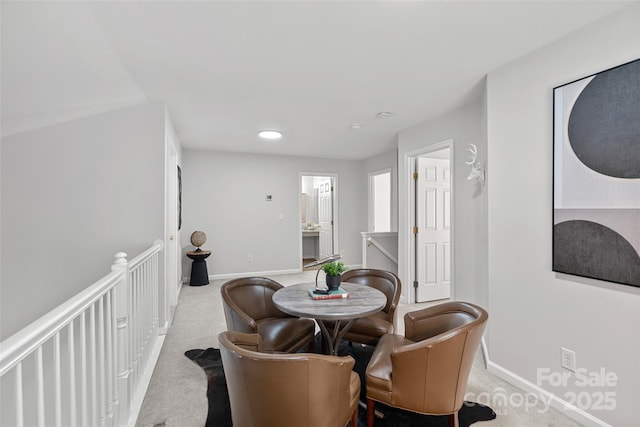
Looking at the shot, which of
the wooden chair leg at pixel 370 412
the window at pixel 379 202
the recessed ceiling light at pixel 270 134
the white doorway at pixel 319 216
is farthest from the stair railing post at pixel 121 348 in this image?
the window at pixel 379 202

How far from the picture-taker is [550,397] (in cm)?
208

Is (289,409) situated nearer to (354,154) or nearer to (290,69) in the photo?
(290,69)

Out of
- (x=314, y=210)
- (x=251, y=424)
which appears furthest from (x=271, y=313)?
(x=314, y=210)

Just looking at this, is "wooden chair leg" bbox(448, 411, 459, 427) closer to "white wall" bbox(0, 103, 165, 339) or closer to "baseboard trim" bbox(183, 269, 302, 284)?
"white wall" bbox(0, 103, 165, 339)

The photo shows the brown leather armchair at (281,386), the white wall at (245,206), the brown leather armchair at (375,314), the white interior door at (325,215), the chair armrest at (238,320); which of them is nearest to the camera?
the brown leather armchair at (281,386)

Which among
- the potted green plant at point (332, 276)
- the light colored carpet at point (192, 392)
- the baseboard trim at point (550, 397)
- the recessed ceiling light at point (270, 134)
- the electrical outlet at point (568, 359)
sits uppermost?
the recessed ceiling light at point (270, 134)

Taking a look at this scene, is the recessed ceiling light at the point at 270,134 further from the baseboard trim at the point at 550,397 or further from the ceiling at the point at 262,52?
the baseboard trim at the point at 550,397

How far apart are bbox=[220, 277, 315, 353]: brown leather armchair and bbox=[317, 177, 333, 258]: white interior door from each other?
177 inches

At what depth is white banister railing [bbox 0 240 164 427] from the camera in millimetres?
934

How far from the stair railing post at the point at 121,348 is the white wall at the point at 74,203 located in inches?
58.9

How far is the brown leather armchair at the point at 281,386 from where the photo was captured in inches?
48.8

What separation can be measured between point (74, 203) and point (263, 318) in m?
2.08

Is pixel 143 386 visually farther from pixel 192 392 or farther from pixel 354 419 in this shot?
pixel 354 419

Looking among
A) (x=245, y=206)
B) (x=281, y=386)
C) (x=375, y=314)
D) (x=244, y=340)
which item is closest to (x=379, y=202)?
(x=245, y=206)
